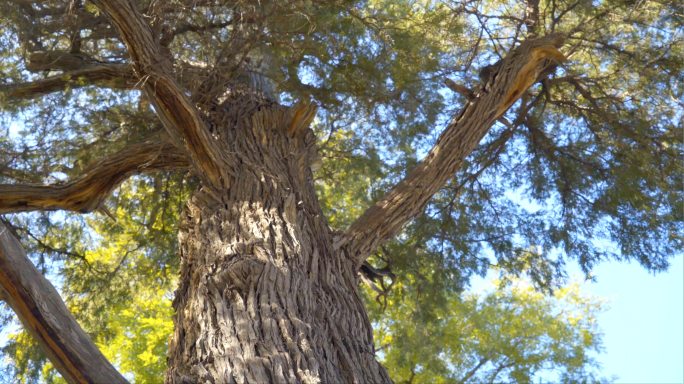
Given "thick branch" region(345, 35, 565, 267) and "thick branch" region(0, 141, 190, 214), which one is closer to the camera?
"thick branch" region(345, 35, 565, 267)

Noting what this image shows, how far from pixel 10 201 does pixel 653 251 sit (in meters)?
5.51

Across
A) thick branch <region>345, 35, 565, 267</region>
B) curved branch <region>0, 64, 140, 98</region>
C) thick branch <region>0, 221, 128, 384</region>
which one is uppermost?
curved branch <region>0, 64, 140, 98</region>

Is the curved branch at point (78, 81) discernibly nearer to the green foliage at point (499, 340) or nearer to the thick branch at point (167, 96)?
the thick branch at point (167, 96)

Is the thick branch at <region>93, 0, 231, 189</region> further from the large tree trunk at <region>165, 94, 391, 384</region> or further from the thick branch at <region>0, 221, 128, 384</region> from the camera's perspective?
the thick branch at <region>0, 221, 128, 384</region>

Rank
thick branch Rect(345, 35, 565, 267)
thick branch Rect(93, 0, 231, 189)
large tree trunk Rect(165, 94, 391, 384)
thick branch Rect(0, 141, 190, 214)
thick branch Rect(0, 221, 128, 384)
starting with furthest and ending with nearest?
thick branch Rect(0, 141, 190, 214) → thick branch Rect(345, 35, 565, 267) → thick branch Rect(93, 0, 231, 189) → thick branch Rect(0, 221, 128, 384) → large tree trunk Rect(165, 94, 391, 384)

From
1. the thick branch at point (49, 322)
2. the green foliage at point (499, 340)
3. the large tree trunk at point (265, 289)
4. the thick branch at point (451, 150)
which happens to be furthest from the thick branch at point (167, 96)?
the green foliage at point (499, 340)

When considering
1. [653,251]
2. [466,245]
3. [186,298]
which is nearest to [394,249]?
[466,245]

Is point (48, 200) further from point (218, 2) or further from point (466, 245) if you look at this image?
point (466, 245)

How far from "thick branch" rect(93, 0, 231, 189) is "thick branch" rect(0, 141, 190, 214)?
65 cm

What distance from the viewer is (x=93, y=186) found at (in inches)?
175

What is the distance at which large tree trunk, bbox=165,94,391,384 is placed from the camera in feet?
9.00

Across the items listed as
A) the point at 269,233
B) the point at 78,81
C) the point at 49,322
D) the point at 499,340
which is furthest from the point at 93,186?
the point at 499,340

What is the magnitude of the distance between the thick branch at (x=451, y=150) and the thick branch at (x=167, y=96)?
1.01 m

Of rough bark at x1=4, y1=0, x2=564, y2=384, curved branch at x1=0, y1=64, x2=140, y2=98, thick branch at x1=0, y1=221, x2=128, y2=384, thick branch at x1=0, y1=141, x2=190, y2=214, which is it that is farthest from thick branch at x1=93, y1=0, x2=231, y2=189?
curved branch at x1=0, y1=64, x2=140, y2=98
